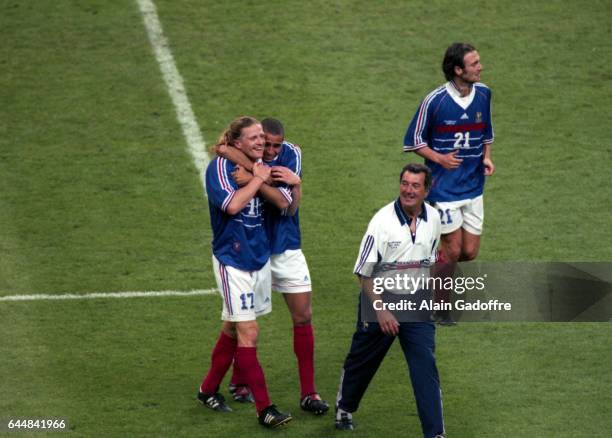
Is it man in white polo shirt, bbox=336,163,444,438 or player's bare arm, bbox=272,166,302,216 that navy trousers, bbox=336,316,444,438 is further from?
player's bare arm, bbox=272,166,302,216

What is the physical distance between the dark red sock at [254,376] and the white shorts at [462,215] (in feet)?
8.15

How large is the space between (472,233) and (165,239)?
A: 10.2 ft

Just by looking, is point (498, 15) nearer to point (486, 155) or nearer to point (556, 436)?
point (486, 155)

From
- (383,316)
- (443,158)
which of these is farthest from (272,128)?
(443,158)

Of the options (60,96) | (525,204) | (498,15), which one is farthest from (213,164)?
(498,15)

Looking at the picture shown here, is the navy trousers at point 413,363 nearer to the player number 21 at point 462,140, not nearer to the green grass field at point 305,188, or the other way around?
the green grass field at point 305,188

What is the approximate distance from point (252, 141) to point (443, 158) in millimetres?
2182

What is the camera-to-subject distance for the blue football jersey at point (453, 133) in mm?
10867

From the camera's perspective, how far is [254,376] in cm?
918

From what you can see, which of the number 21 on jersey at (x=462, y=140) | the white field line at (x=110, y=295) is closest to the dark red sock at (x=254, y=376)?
the white field line at (x=110, y=295)

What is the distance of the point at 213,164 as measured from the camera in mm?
9172

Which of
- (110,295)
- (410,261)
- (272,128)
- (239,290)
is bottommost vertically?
(110,295)

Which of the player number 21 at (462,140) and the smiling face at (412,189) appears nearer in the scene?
the smiling face at (412,189)

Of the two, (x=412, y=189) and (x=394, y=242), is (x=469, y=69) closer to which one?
(x=412, y=189)
